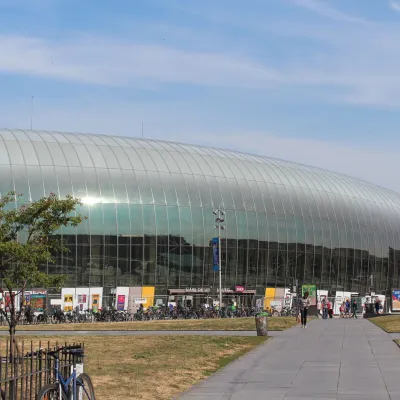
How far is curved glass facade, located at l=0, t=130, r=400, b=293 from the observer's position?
315 ft

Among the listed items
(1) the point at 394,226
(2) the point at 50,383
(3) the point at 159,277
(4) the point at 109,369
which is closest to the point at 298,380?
(4) the point at 109,369

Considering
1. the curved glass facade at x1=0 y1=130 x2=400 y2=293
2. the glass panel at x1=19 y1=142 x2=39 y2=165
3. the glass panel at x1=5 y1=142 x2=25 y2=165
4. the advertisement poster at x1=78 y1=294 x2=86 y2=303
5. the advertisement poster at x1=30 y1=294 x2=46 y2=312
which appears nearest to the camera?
the advertisement poster at x1=30 y1=294 x2=46 y2=312

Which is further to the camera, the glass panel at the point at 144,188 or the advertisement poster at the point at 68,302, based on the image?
the glass panel at the point at 144,188

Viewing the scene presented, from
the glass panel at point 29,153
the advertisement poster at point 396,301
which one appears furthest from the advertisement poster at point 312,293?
the glass panel at point 29,153

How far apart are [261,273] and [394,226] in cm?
3104

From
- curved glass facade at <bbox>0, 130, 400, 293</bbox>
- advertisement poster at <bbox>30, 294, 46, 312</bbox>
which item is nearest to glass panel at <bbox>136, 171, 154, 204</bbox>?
curved glass facade at <bbox>0, 130, 400, 293</bbox>

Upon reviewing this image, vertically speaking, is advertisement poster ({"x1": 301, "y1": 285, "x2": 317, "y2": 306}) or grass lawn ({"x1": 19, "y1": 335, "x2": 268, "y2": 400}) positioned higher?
advertisement poster ({"x1": 301, "y1": 285, "x2": 317, "y2": 306})

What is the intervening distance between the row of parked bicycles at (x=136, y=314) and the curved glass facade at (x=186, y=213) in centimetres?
803

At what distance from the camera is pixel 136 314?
3278 inches

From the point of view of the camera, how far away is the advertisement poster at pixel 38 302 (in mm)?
79750

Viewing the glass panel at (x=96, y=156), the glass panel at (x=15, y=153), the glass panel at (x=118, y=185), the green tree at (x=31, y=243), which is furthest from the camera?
the glass panel at (x=96, y=156)

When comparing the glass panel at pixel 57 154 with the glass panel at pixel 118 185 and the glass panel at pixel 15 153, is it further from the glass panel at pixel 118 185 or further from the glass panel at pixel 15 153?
the glass panel at pixel 118 185

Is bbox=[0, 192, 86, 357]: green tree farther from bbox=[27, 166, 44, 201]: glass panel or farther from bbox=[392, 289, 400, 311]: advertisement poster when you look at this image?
bbox=[27, 166, 44, 201]: glass panel

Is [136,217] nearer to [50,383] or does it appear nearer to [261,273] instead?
[261,273]
